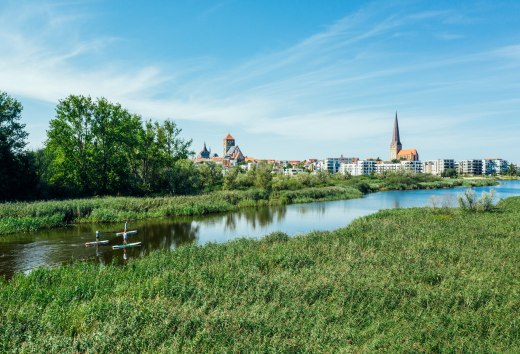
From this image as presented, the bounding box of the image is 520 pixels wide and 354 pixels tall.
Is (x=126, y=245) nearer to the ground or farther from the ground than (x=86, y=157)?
nearer to the ground

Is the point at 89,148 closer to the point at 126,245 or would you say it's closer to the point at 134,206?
the point at 134,206

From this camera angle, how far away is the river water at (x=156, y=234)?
18844 mm

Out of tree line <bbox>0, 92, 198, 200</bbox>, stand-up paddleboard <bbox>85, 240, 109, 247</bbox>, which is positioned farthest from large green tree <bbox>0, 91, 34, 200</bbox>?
stand-up paddleboard <bbox>85, 240, 109, 247</bbox>

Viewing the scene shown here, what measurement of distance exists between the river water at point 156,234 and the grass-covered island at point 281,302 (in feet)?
16.7

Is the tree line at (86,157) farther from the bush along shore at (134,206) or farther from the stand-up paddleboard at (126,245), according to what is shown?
the stand-up paddleboard at (126,245)

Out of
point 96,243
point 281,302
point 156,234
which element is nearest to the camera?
point 281,302

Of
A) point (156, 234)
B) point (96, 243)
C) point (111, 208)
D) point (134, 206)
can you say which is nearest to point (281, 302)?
point (96, 243)

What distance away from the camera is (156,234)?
1050 inches

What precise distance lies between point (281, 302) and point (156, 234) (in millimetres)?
18349

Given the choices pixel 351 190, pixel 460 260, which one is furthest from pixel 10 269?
pixel 351 190

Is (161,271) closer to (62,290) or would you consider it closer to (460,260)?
(62,290)

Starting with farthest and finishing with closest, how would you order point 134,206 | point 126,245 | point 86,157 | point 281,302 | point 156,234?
point 86,157 → point 134,206 → point 156,234 → point 126,245 → point 281,302

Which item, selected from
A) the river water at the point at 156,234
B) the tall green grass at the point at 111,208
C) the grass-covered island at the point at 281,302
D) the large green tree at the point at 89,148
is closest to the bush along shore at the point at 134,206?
the tall green grass at the point at 111,208

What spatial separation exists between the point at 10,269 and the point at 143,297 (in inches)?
384
